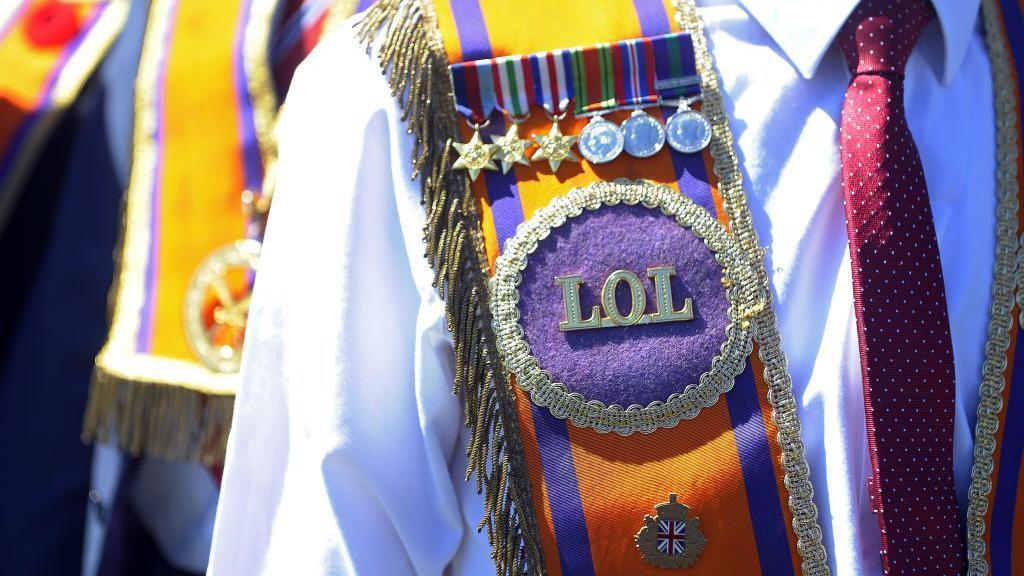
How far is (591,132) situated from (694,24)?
7.1 inches

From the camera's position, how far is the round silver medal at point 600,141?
145 cm

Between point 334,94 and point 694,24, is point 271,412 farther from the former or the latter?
point 694,24

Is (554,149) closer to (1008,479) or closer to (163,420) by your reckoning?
(1008,479)

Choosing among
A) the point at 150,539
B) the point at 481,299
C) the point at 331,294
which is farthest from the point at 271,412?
the point at 150,539

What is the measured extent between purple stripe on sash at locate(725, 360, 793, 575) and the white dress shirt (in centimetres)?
5

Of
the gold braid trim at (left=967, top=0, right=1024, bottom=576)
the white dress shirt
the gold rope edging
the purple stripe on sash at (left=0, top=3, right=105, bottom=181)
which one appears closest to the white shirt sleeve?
the white dress shirt

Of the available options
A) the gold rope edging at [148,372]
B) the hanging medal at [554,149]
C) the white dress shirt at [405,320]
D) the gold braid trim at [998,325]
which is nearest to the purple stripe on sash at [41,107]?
the gold rope edging at [148,372]

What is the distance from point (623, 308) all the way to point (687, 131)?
219 mm

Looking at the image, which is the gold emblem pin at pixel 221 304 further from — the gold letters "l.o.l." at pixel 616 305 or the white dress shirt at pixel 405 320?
the gold letters "l.o.l." at pixel 616 305

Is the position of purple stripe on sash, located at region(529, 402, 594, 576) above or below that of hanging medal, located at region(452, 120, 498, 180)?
below

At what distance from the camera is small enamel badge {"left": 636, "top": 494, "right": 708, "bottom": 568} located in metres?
1.40

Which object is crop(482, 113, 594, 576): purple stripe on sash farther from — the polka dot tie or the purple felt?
the polka dot tie

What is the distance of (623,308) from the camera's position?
1.42m

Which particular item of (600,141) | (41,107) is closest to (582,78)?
(600,141)
